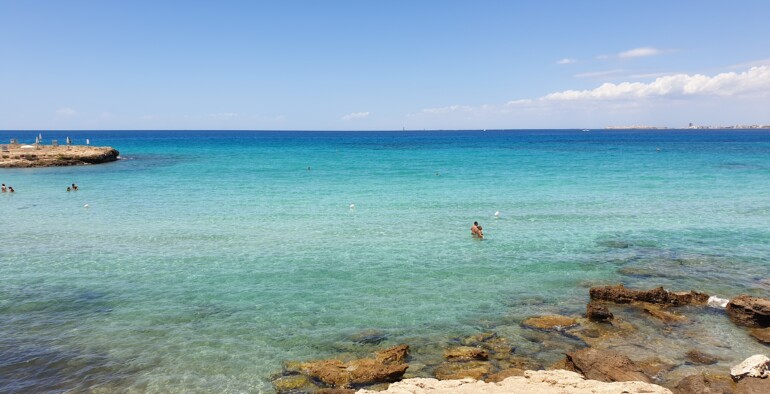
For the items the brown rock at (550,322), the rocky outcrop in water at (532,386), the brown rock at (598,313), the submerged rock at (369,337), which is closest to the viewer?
the rocky outcrop in water at (532,386)

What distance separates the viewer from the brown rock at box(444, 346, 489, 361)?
13.7 meters

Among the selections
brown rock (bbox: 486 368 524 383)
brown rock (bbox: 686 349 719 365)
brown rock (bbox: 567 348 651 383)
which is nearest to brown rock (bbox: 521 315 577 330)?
brown rock (bbox: 567 348 651 383)

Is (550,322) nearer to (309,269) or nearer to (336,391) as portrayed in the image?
(336,391)

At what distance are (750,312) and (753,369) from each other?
5.04 m

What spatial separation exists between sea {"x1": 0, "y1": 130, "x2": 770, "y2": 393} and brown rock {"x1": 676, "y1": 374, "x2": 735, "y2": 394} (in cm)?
250

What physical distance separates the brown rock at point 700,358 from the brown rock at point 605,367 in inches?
86.5

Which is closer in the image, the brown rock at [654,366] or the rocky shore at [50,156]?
the brown rock at [654,366]

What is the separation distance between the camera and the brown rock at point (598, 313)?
52.3 ft

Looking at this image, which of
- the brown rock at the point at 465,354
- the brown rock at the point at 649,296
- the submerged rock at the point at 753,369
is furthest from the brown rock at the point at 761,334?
the brown rock at the point at 465,354

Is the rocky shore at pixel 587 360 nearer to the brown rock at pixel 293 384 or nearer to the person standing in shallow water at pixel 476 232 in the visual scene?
the brown rock at pixel 293 384

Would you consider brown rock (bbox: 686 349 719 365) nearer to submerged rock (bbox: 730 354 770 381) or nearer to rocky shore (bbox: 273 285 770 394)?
rocky shore (bbox: 273 285 770 394)

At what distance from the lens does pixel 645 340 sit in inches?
583

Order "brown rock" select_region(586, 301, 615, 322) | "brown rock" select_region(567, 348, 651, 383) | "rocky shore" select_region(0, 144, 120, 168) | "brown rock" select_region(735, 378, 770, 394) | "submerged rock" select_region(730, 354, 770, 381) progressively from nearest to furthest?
"brown rock" select_region(735, 378, 770, 394) < "submerged rock" select_region(730, 354, 770, 381) < "brown rock" select_region(567, 348, 651, 383) < "brown rock" select_region(586, 301, 615, 322) < "rocky shore" select_region(0, 144, 120, 168)

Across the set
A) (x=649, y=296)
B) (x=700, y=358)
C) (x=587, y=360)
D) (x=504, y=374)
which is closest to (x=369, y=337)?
(x=504, y=374)
